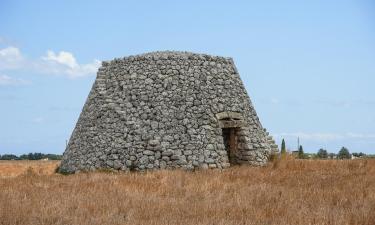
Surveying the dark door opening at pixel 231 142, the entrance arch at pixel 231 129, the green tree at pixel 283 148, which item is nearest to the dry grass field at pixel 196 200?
the entrance arch at pixel 231 129

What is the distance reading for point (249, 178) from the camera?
626 inches

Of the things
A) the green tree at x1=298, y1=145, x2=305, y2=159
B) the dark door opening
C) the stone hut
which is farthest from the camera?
the green tree at x1=298, y1=145, x2=305, y2=159

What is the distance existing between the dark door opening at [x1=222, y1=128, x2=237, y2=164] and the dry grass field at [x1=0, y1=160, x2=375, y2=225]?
437cm

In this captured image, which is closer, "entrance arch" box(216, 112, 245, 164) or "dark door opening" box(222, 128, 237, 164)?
"entrance arch" box(216, 112, 245, 164)

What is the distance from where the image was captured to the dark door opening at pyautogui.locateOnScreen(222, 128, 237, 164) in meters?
21.4

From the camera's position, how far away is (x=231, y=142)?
853 inches

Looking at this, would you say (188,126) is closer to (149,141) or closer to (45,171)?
(149,141)

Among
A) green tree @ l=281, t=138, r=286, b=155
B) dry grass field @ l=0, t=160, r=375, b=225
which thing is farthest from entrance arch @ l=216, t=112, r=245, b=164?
dry grass field @ l=0, t=160, r=375, b=225

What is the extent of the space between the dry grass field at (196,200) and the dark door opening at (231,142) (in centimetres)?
437

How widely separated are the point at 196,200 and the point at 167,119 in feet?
28.2

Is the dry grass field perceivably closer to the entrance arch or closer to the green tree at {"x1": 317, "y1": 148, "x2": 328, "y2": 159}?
the entrance arch

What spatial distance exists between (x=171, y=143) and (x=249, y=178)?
14.0 ft

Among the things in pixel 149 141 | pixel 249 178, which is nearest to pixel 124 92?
pixel 149 141

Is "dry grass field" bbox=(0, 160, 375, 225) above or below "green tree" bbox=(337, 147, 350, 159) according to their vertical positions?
below
